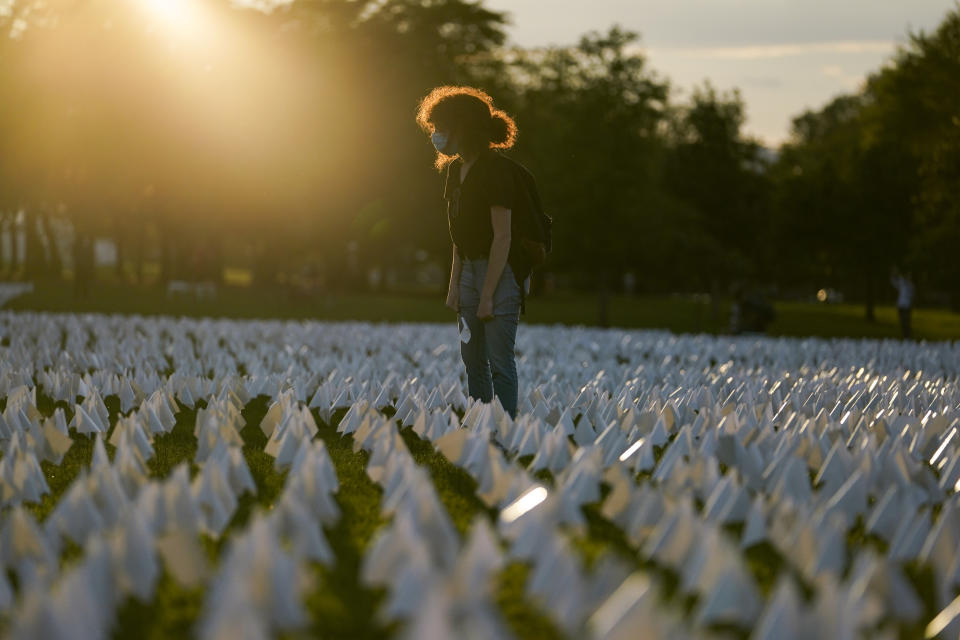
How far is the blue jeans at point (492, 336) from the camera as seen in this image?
6844 mm

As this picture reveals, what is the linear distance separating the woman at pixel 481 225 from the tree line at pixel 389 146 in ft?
52.6

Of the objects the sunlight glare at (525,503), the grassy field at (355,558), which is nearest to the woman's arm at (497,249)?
the grassy field at (355,558)

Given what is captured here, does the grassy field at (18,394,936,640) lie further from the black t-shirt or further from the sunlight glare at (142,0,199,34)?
the sunlight glare at (142,0,199,34)

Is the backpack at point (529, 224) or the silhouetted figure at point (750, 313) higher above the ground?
the backpack at point (529, 224)

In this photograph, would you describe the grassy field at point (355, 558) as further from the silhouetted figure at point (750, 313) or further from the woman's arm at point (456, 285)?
the silhouetted figure at point (750, 313)

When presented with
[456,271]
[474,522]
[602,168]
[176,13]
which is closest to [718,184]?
[602,168]

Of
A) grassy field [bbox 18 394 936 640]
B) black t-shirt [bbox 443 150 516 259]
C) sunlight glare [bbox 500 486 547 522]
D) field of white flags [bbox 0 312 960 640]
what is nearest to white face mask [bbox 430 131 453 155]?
black t-shirt [bbox 443 150 516 259]

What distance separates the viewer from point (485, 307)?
6707 millimetres

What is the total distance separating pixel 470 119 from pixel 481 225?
2.30 feet

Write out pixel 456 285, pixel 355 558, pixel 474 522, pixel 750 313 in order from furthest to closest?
pixel 750 313
pixel 456 285
pixel 474 522
pixel 355 558

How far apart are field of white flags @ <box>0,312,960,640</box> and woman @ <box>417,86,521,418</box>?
537 millimetres

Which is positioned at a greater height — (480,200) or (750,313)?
(480,200)

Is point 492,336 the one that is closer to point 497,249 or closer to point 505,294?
point 505,294

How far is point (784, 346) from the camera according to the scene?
16844 mm
